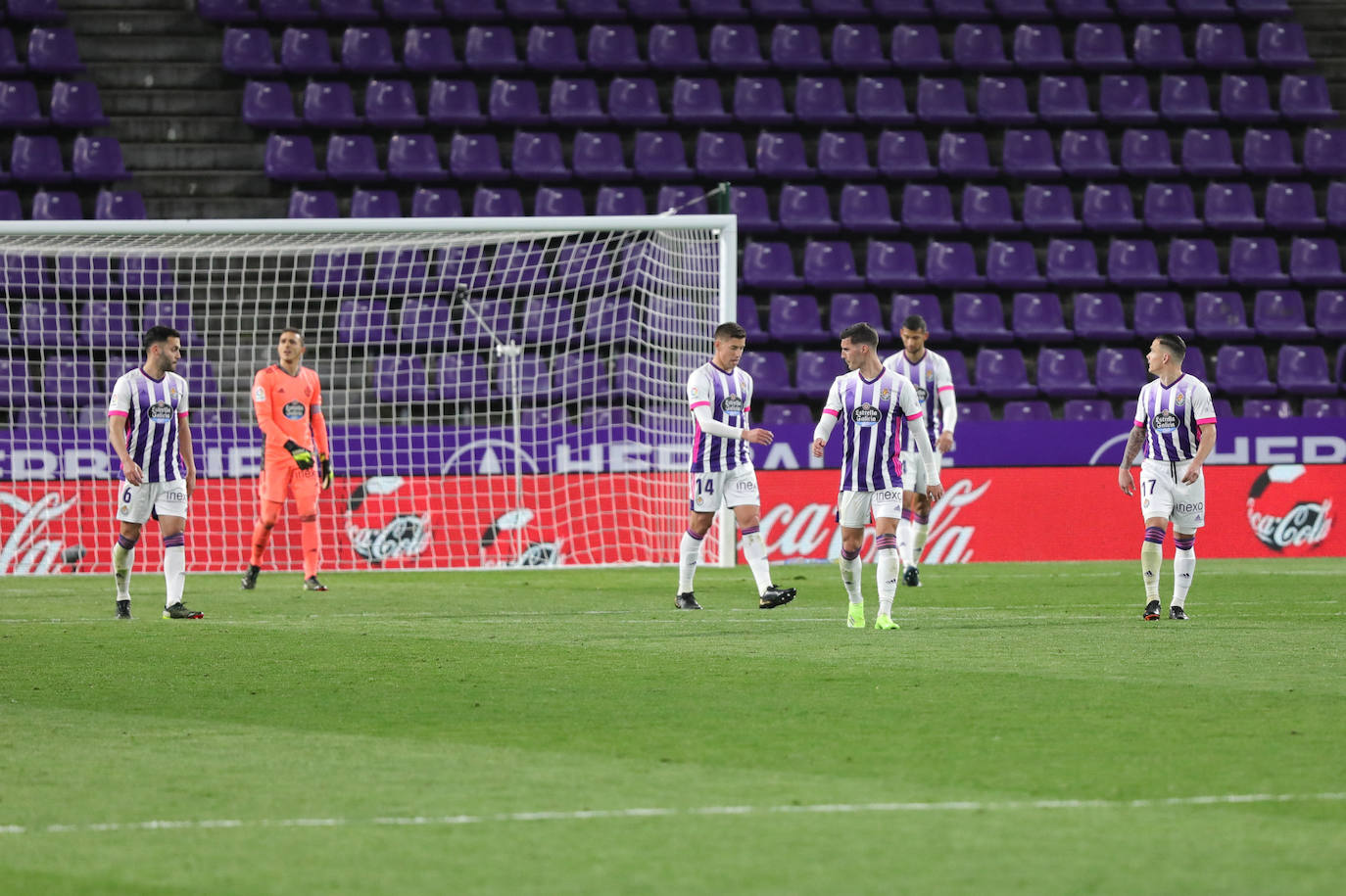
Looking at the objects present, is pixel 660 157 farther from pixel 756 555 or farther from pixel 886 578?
pixel 886 578

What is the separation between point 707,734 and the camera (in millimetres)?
6762

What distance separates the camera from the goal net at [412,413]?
54.2 feet

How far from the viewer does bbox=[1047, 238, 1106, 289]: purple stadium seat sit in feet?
70.9

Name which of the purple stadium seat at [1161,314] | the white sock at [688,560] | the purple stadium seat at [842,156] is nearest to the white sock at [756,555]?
the white sock at [688,560]

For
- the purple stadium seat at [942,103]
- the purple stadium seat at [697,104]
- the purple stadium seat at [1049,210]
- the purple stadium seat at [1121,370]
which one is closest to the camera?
the purple stadium seat at [1121,370]

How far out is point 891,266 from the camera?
2152 centimetres

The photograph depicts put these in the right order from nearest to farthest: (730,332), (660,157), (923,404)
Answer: (730,332), (923,404), (660,157)

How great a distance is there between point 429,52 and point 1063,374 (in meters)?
9.17

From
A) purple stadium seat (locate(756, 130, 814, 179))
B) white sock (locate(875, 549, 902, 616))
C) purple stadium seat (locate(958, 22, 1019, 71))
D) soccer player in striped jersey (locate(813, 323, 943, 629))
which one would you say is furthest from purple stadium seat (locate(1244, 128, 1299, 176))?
white sock (locate(875, 549, 902, 616))

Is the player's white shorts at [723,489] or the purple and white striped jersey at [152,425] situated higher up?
the purple and white striped jersey at [152,425]

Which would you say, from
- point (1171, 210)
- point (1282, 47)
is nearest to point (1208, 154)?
point (1171, 210)

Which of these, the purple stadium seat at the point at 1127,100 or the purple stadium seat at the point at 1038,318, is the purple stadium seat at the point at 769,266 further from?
the purple stadium seat at the point at 1127,100

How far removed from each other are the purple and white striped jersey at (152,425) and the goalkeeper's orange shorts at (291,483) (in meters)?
2.53

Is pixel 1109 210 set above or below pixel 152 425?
above
